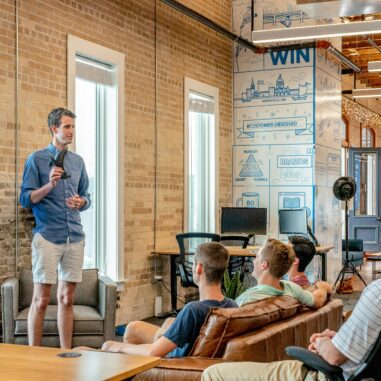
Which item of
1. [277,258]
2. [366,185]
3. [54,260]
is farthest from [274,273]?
[366,185]

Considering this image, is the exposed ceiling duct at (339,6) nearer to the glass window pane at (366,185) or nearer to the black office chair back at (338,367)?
the black office chair back at (338,367)

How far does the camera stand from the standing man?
5816 mm

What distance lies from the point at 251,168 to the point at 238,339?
768cm

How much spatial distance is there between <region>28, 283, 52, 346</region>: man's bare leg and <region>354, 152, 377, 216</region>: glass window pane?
41.9ft

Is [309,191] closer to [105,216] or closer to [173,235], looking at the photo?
[173,235]

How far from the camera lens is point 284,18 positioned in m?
10.8

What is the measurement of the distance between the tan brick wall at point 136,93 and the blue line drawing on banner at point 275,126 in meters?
0.25

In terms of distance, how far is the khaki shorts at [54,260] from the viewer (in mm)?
5809

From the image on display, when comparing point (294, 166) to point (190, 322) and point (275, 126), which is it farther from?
point (190, 322)

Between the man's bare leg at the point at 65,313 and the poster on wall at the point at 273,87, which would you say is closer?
the man's bare leg at the point at 65,313

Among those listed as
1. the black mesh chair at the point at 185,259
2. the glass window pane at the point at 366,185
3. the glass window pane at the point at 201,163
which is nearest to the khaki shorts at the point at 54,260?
the black mesh chair at the point at 185,259

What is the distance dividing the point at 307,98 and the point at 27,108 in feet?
16.5

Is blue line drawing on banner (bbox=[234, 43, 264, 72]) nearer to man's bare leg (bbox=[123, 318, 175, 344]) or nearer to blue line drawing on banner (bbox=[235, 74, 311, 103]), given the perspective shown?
blue line drawing on banner (bbox=[235, 74, 311, 103])

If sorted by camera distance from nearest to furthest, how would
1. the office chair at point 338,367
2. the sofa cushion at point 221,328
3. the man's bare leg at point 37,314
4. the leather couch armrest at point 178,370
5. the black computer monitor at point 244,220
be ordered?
1. the office chair at point 338,367
2. the leather couch armrest at point 178,370
3. the sofa cushion at point 221,328
4. the man's bare leg at point 37,314
5. the black computer monitor at point 244,220
